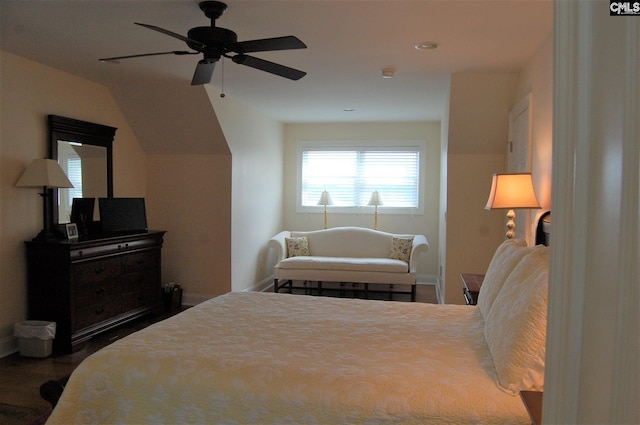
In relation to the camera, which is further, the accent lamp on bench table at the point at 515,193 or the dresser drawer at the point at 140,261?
the dresser drawer at the point at 140,261

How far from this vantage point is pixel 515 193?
313 centimetres

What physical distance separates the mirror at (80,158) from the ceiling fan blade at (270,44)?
2542 millimetres

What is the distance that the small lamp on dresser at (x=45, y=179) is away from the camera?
12.7 feet

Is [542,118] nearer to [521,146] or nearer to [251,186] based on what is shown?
[521,146]

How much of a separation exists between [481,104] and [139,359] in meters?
3.72

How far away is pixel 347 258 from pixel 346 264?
0.43 m

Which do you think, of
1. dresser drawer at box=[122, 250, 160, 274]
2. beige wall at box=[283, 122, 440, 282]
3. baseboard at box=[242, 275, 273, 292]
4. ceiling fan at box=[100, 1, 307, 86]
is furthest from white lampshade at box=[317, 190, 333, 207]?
ceiling fan at box=[100, 1, 307, 86]

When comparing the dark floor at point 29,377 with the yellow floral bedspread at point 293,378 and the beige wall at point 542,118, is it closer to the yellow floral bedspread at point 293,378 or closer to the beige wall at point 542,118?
the yellow floral bedspread at point 293,378

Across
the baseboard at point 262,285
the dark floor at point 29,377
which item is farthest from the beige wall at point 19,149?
the baseboard at point 262,285

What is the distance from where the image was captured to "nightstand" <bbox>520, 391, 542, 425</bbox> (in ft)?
Answer: 3.95

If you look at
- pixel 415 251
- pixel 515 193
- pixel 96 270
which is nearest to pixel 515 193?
pixel 515 193

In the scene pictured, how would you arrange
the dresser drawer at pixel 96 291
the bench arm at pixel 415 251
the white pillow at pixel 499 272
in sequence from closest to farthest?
the white pillow at pixel 499 272
the dresser drawer at pixel 96 291
the bench arm at pixel 415 251

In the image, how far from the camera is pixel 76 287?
13.1 feet

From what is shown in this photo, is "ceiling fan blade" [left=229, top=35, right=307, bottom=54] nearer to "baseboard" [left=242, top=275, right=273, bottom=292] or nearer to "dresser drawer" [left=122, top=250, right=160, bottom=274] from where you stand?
"dresser drawer" [left=122, top=250, right=160, bottom=274]
